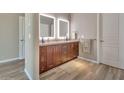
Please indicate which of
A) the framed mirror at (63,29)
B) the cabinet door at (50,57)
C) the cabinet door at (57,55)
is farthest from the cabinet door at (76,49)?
the cabinet door at (50,57)

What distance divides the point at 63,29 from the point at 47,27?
932 mm

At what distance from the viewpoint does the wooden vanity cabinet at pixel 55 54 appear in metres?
2.78

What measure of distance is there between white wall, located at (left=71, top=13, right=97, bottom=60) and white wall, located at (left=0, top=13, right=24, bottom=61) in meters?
1.91

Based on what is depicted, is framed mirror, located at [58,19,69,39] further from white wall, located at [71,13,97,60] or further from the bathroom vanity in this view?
the bathroom vanity

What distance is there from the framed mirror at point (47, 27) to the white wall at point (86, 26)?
3.16 ft

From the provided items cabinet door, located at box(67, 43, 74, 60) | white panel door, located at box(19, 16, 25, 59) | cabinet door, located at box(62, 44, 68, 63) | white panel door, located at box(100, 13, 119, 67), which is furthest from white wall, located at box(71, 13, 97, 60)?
white panel door, located at box(19, 16, 25, 59)

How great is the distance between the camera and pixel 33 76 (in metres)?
2.32

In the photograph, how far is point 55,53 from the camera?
320cm

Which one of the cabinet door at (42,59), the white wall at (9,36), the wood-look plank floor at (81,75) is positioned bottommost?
the wood-look plank floor at (81,75)

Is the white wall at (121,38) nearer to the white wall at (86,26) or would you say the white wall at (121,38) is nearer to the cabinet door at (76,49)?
the white wall at (86,26)

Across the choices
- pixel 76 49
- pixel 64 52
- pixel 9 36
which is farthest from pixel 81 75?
pixel 9 36

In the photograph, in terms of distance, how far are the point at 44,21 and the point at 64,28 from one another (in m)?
1.16
